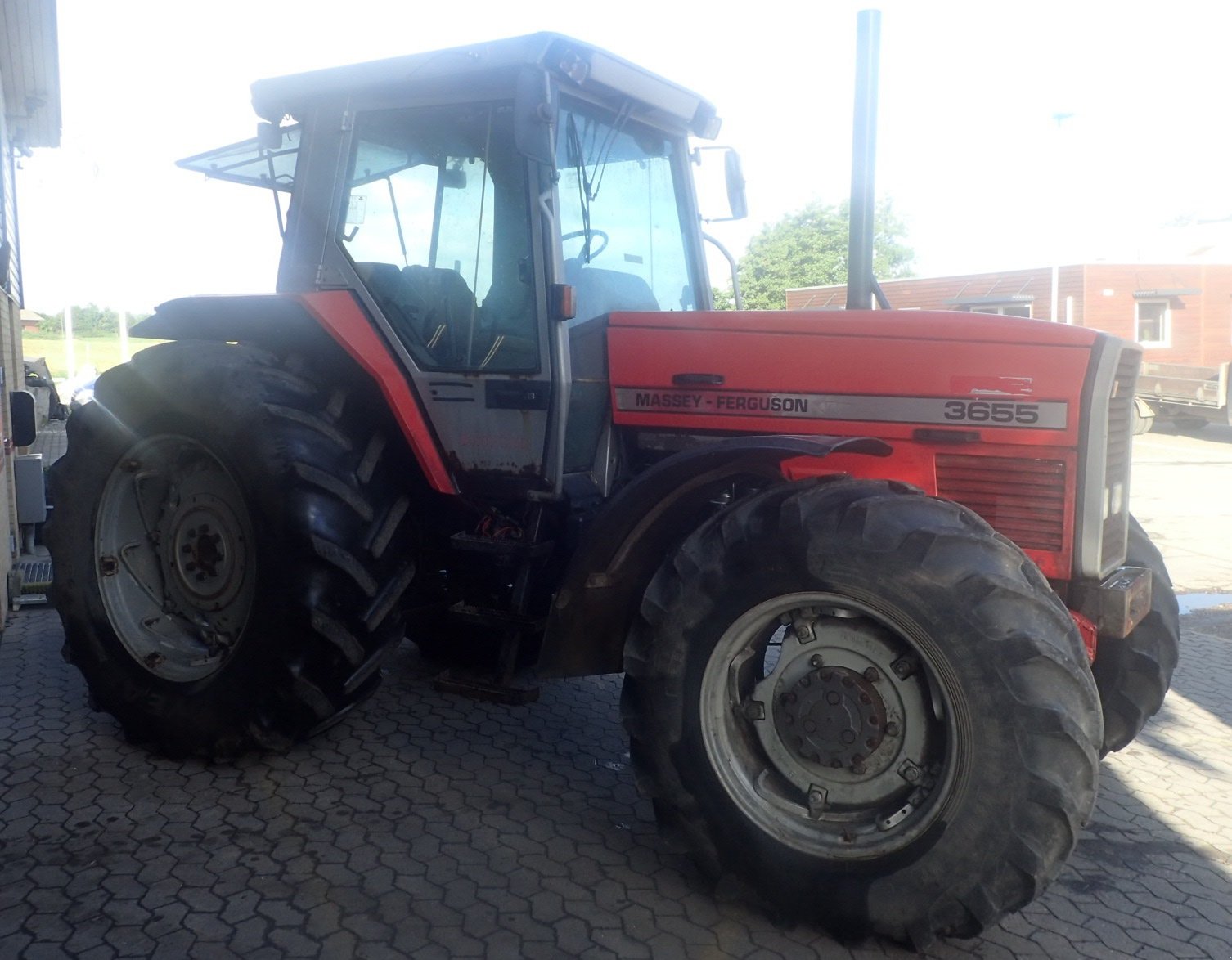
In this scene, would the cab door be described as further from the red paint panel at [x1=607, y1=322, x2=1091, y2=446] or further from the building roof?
the building roof

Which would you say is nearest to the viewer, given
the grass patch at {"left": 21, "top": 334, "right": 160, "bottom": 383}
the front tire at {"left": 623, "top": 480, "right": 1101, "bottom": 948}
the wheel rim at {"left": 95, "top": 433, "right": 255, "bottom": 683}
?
the front tire at {"left": 623, "top": 480, "right": 1101, "bottom": 948}

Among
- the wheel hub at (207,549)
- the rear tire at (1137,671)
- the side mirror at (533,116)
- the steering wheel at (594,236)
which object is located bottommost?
the rear tire at (1137,671)

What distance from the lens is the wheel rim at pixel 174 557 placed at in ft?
13.8

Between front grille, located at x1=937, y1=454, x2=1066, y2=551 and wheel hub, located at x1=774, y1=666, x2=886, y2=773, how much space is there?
754 mm

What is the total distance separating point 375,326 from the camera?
4180 millimetres

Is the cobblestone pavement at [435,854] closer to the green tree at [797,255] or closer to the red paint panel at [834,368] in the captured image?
the red paint panel at [834,368]

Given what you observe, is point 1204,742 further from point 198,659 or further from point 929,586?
point 198,659

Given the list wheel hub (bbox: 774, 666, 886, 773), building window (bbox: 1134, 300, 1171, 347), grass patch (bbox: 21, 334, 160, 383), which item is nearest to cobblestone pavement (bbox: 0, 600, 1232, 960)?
wheel hub (bbox: 774, 666, 886, 773)

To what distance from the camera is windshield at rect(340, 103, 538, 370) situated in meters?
3.96

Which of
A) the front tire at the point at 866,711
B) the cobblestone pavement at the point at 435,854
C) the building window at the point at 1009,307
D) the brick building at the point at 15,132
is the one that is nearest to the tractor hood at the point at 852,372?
the front tire at the point at 866,711

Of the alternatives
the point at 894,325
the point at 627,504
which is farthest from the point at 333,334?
the point at 894,325

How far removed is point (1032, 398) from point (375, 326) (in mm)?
2371

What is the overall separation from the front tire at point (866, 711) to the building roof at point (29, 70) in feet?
27.5

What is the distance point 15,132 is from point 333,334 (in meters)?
10.6
